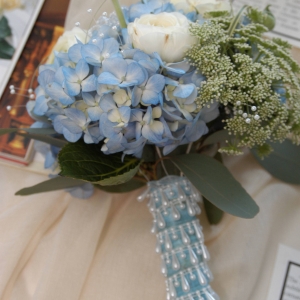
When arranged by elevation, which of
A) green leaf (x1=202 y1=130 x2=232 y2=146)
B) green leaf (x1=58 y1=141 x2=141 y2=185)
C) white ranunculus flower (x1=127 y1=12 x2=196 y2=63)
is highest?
white ranunculus flower (x1=127 y1=12 x2=196 y2=63)

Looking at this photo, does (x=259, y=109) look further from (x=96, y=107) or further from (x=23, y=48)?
(x=23, y=48)

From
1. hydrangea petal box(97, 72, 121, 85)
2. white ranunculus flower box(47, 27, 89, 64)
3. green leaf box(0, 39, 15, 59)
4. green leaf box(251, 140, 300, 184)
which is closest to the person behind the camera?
hydrangea petal box(97, 72, 121, 85)

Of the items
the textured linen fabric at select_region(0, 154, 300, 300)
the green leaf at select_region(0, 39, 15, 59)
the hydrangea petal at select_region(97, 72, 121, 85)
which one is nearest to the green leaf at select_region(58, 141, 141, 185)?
the hydrangea petal at select_region(97, 72, 121, 85)

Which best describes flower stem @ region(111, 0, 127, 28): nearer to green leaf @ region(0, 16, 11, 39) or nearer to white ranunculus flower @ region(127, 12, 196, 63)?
white ranunculus flower @ region(127, 12, 196, 63)

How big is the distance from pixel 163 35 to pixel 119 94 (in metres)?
0.10

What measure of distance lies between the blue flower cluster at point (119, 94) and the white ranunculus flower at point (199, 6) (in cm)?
11

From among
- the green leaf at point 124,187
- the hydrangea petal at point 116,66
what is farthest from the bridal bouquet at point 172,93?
the green leaf at point 124,187

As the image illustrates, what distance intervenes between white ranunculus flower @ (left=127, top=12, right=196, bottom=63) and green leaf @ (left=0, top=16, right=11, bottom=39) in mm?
504

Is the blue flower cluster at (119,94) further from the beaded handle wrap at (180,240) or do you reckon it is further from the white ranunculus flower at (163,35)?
the beaded handle wrap at (180,240)

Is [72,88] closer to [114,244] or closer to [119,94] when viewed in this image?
[119,94]

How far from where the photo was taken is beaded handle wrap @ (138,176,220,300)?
1.82 ft

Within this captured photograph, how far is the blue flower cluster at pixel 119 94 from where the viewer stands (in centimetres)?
43

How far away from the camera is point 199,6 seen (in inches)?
20.9

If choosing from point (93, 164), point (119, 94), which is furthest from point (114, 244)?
point (119, 94)
